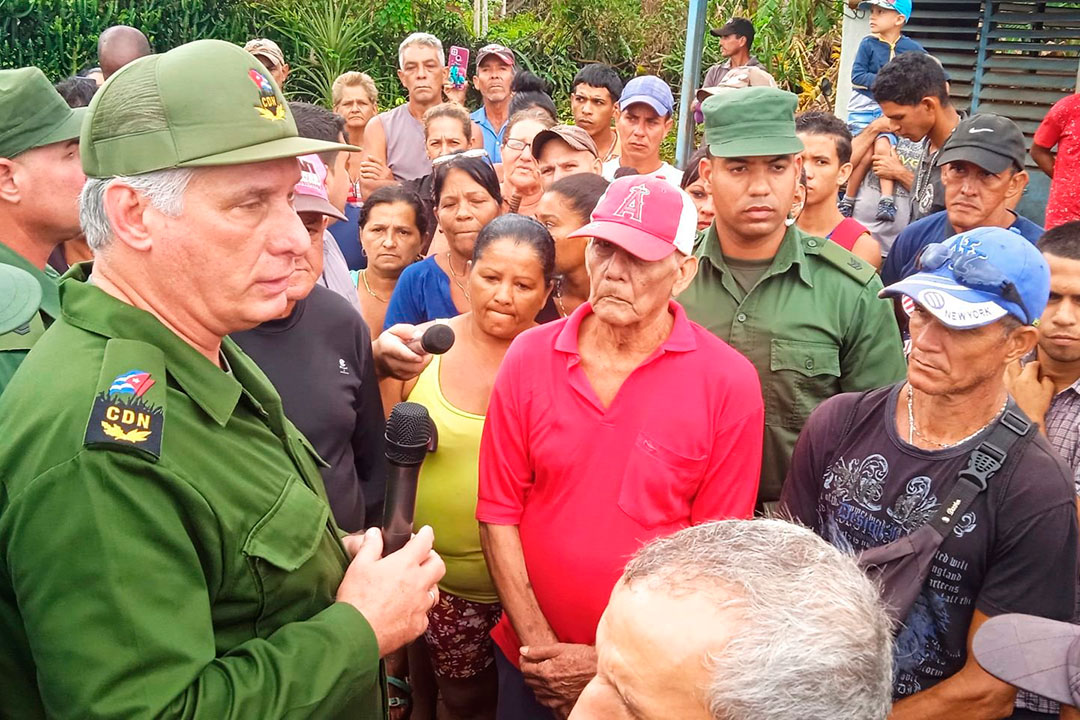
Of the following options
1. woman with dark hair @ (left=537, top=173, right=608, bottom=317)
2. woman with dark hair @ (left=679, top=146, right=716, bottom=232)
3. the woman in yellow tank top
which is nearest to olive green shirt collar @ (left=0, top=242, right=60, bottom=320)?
the woman in yellow tank top

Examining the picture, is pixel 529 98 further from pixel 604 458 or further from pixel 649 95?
pixel 604 458

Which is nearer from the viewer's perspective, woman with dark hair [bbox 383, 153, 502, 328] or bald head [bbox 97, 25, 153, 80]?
woman with dark hair [bbox 383, 153, 502, 328]

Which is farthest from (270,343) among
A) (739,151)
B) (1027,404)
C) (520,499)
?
(1027,404)

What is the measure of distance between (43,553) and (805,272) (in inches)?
101

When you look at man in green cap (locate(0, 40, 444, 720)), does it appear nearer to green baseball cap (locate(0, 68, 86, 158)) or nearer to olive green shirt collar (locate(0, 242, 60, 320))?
olive green shirt collar (locate(0, 242, 60, 320))

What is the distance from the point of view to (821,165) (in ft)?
16.1

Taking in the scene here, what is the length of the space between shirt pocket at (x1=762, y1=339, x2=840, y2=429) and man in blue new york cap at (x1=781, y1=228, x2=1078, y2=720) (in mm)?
509

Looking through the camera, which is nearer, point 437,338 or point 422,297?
point 437,338

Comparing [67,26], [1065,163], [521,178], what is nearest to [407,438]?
[521,178]

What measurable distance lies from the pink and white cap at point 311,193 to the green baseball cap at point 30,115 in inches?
30.8

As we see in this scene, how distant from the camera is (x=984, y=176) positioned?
403 centimetres

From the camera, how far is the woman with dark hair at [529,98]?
22.5 ft

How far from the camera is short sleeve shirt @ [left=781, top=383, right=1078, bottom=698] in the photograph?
226cm

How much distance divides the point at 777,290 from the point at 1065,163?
3.10 metres
